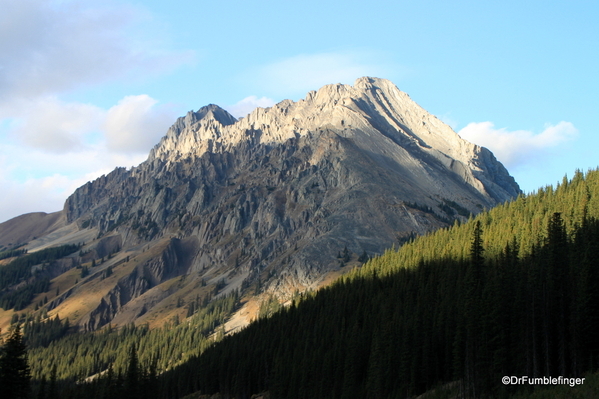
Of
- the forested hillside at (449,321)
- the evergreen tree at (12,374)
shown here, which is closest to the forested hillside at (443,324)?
the forested hillside at (449,321)

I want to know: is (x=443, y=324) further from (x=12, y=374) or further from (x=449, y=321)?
(x=12, y=374)

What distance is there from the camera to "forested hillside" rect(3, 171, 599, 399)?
7031 cm

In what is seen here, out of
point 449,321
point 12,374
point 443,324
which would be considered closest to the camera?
point 12,374

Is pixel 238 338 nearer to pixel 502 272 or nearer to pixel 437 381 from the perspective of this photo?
pixel 437 381

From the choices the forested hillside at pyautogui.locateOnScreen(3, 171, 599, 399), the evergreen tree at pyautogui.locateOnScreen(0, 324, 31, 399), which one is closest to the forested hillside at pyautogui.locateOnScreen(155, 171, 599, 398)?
the forested hillside at pyautogui.locateOnScreen(3, 171, 599, 399)

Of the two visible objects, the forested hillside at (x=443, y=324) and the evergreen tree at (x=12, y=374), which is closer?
the evergreen tree at (x=12, y=374)

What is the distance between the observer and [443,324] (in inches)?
3565

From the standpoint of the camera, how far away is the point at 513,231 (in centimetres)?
12362

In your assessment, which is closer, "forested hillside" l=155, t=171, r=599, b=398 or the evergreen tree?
the evergreen tree

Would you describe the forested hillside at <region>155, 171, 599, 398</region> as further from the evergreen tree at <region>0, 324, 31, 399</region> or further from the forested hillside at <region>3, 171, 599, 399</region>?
the evergreen tree at <region>0, 324, 31, 399</region>

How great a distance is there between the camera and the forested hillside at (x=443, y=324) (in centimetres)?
7031

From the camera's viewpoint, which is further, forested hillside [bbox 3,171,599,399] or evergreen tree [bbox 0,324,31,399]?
forested hillside [bbox 3,171,599,399]

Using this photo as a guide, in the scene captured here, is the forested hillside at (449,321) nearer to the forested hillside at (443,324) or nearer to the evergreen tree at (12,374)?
the forested hillside at (443,324)

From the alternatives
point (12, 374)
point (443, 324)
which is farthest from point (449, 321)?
point (12, 374)
